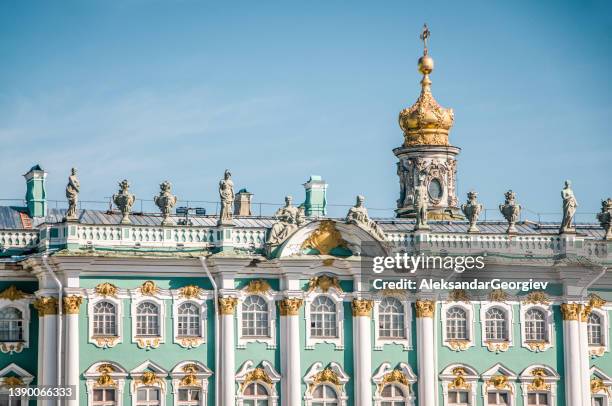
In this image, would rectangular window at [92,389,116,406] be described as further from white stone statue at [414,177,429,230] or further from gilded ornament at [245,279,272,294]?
white stone statue at [414,177,429,230]

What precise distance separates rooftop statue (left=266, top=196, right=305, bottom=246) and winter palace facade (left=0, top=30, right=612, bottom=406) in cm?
7

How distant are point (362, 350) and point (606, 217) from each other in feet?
38.0

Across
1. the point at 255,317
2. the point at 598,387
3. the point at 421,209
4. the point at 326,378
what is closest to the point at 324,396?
the point at 326,378

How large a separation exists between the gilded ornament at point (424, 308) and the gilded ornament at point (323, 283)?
304 cm

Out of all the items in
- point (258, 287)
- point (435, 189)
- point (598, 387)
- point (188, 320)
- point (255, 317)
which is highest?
point (435, 189)

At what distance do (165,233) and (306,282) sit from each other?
5.26 m

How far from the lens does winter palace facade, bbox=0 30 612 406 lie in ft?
217

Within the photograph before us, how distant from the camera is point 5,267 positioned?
66.4 metres

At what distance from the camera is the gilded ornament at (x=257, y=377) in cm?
6750

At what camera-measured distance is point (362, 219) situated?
69.1m

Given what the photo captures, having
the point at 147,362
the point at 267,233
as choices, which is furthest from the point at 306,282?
the point at 147,362

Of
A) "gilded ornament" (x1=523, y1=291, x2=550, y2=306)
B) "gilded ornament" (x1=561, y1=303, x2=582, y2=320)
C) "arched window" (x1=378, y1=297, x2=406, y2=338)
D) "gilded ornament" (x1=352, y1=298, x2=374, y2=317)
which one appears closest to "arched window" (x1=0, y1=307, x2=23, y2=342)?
"gilded ornament" (x1=352, y1=298, x2=374, y2=317)

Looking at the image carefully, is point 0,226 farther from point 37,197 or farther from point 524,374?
point 524,374

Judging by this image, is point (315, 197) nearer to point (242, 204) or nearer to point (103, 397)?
point (242, 204)
